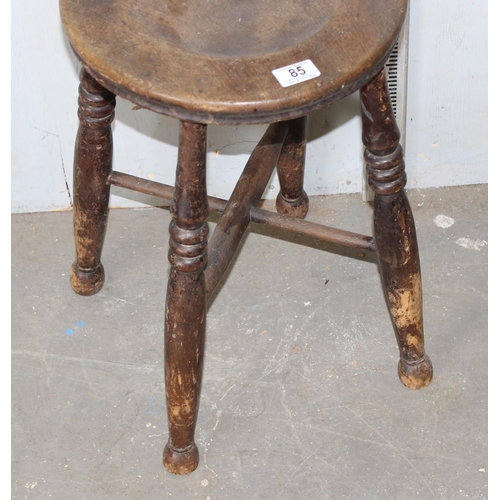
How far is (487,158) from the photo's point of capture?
81.0 inches

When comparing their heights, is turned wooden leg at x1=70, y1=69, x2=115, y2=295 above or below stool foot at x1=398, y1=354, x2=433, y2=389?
above

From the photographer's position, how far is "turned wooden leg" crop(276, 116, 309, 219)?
1813 millimetres

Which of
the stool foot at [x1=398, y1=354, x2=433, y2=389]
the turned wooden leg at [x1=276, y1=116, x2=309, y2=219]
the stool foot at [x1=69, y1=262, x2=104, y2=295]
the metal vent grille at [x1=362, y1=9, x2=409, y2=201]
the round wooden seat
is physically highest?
the round wooden seat

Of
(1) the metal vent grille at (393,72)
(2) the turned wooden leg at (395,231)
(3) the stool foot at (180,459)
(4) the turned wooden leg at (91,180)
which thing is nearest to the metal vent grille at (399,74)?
(1) the metal vent grille at (393,72)

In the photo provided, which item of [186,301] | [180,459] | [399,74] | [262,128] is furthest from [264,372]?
[399,74]

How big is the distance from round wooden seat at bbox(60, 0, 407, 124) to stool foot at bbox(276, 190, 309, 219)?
0.60 metres

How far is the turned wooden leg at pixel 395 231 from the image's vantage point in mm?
1426

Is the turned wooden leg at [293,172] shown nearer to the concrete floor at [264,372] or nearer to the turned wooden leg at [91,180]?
the concrete floor at [264,372]

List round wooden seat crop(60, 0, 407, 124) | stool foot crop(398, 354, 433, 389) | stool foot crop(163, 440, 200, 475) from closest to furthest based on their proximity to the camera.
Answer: round wooden seat crop(60, 0, 407, 124) < stool foot crop(163, 440, 200, 475) < stool foot crop(398, 354, 433, 389)

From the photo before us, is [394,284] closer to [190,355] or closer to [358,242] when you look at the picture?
[358,242]

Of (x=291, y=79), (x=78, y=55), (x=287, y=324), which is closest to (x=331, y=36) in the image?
(x=291, y=79)

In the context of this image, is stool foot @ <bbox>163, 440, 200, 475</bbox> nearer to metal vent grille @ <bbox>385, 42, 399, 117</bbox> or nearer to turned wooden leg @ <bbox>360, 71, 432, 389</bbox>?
turned wooden leg @ <bbox>360, 71, 432, 389</bbox>

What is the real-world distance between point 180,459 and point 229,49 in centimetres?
67

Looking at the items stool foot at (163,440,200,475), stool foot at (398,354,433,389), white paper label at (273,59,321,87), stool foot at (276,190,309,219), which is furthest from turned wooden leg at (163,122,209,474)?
stool foot at (276,190,309,219)
